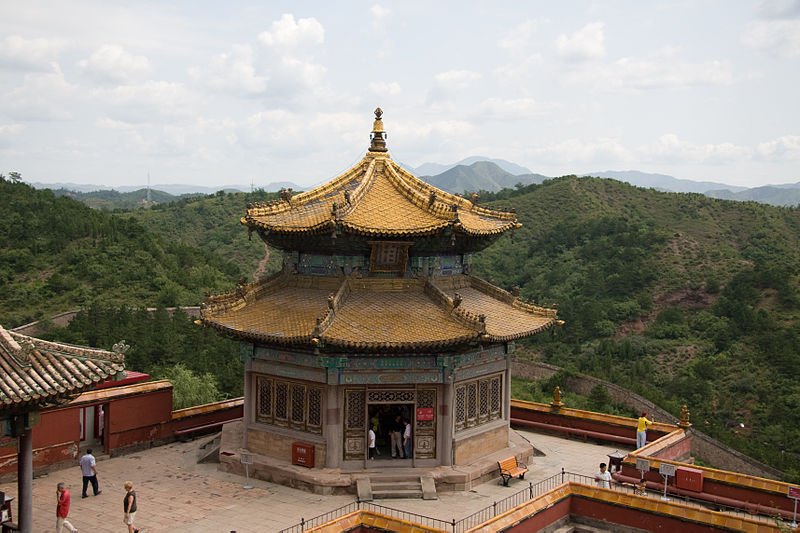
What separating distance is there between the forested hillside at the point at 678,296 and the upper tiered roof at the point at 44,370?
A: 3543 cm

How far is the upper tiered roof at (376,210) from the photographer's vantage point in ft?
64.6

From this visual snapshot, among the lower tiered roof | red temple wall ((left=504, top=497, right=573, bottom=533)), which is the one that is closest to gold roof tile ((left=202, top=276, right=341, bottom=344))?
the lower tiered roof

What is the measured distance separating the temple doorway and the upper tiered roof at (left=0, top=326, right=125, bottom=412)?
702cm

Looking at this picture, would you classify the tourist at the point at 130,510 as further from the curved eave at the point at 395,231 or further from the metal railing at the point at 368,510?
the curved eave at the point at 395,231

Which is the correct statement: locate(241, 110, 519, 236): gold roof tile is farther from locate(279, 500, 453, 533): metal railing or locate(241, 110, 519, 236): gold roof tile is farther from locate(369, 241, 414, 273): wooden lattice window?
locate(279, 500, 453, 533): metal railing

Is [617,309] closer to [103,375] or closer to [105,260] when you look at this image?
[105,260]

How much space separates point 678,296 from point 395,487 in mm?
56806

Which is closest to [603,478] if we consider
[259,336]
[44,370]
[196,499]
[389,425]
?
[389,425]

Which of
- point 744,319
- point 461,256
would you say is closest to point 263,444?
point 461,256

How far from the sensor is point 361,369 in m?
19.2

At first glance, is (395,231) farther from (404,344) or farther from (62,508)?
(62,508)

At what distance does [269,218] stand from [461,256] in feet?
17.4

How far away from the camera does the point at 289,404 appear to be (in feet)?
66.1

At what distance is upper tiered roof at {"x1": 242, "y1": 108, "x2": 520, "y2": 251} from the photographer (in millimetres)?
19703
